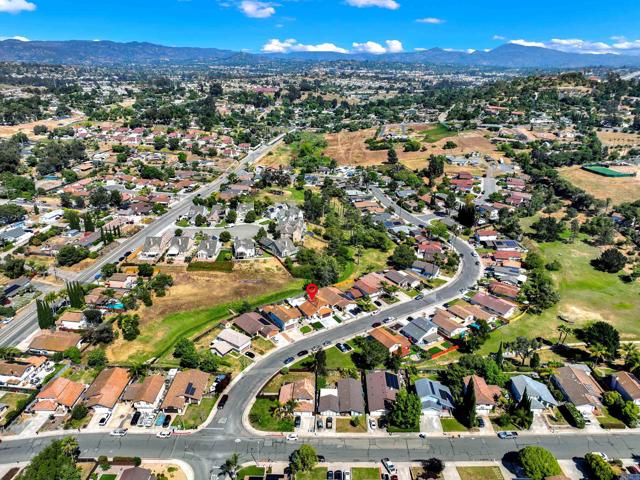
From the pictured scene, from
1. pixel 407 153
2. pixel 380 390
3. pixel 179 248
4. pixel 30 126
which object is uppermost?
pixel 30 126

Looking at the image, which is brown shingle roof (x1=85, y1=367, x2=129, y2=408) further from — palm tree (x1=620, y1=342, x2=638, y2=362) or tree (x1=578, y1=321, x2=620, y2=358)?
palm tree (x1=620, y1=342, x2=638, y2=362)

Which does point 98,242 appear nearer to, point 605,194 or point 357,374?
point 357,374

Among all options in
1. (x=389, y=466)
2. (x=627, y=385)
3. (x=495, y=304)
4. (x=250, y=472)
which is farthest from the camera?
(x=495, y=304)

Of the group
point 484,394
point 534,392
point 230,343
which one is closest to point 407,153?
point 230,343

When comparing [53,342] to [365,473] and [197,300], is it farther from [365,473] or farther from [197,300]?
[365,473]

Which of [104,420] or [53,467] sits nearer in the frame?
[53,467]

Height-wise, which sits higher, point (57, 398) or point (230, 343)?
point (230, 343)

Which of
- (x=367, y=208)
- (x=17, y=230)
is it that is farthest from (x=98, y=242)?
(x=367, y=208)

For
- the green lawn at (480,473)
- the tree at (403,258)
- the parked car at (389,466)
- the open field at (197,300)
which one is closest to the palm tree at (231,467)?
the parked car at (389,466)
